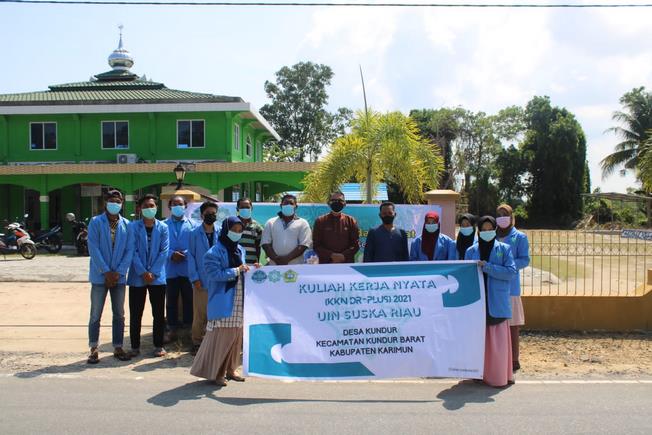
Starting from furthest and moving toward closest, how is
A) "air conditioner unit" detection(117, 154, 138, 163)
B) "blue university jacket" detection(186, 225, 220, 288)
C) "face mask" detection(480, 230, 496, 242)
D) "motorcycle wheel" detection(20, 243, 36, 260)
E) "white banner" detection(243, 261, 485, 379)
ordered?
"air conditioner unit" detection(117, 154, 138, 163) → "motorcycle wheel" detection(20, 243, 36, 260) → "blue university jacket" detection(186, 225, 220, 288) → "face mask" detection(480, 230, 496, 242) → "white banner" detection(243, 261, 485, 379)

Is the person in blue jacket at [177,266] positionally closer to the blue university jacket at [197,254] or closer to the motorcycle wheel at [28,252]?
the blue university jacket at [197,254]

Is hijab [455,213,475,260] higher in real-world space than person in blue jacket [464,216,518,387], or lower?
higher

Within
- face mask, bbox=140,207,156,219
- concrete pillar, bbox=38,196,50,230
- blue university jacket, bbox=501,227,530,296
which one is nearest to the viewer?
blue university jacket, bbox=501,227,530,296

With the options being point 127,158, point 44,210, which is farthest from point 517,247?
point 44,210

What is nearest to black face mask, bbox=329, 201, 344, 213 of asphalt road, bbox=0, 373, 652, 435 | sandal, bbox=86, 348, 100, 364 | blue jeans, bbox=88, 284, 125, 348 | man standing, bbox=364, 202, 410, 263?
man standing, bbox=364, 202, 410, 263

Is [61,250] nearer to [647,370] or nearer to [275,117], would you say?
[647,370]

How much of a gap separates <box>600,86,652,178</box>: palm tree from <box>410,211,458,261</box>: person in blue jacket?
38935 mm

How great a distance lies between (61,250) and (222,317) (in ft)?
63.2

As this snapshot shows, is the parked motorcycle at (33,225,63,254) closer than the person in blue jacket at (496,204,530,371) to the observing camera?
No

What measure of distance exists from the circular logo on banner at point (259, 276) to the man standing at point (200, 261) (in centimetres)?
110

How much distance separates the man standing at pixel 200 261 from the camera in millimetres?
6891

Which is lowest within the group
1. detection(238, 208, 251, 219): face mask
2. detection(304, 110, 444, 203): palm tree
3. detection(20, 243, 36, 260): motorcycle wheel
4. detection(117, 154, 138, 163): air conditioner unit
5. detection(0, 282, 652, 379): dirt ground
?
detection(0, 282, 652, 379): dirt ground

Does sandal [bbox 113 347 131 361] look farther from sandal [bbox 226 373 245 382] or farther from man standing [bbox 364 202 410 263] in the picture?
man standing [bbox 364 202 410 263]

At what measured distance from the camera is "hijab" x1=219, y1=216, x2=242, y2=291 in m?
5.73
